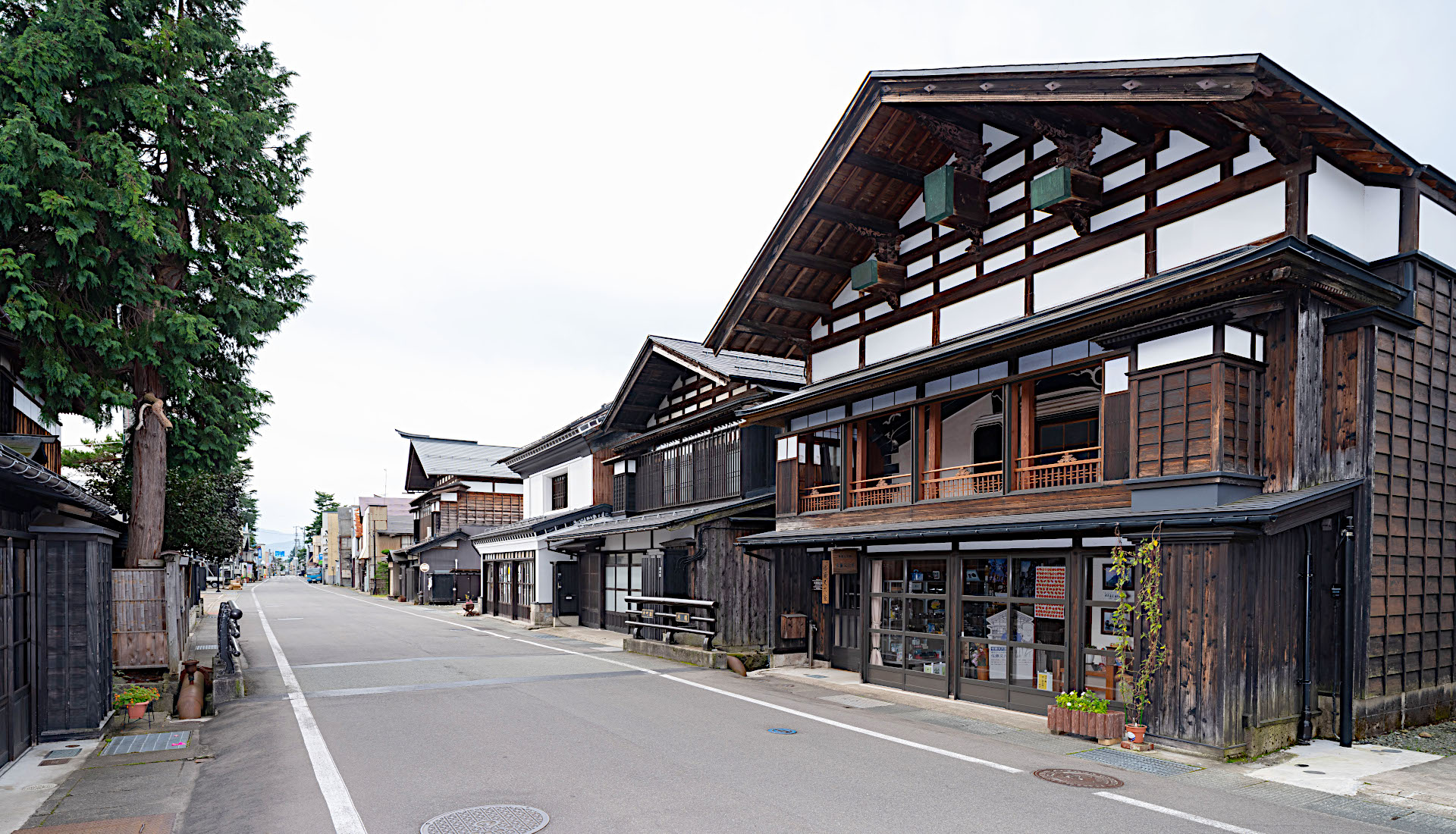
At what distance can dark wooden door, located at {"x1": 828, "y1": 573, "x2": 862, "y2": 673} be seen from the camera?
58.1 feet

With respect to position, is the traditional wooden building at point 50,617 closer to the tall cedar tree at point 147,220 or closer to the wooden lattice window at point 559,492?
the tall cedar tree at point 147,220

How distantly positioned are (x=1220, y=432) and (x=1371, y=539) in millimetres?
2636

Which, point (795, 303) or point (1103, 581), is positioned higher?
point (795, 303)

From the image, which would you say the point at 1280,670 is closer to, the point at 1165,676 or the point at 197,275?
the point at 1165,676

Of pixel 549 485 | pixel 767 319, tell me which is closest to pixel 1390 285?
pixel 767 319

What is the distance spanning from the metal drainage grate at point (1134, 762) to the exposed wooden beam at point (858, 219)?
10230 millimetres

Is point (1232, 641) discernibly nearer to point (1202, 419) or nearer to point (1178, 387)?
point (1202, 419)

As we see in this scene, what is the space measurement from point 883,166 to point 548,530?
2154cm

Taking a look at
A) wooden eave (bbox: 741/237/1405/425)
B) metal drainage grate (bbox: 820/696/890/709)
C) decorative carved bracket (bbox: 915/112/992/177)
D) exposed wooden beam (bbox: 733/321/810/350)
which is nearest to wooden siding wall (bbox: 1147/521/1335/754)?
wooden eave (bbox: 741/237/1405/425)

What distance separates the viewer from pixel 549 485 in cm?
3775

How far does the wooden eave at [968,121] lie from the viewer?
10.2m

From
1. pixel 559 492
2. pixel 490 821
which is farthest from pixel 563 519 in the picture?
pixel 490 821

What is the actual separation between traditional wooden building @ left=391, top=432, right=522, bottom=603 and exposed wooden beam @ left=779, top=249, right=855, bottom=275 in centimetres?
3345

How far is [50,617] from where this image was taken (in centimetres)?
1096
